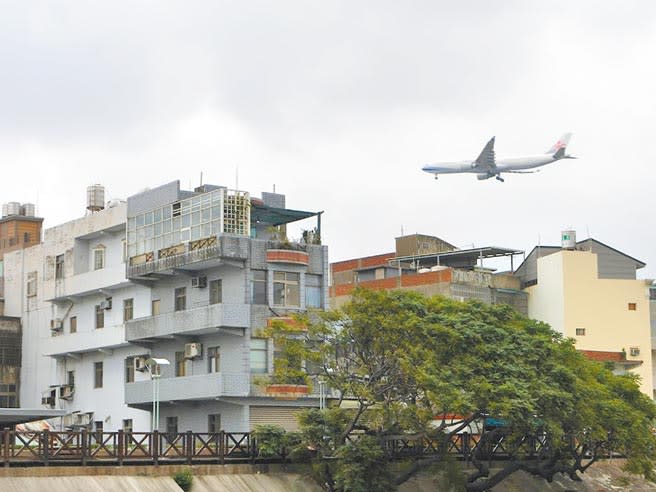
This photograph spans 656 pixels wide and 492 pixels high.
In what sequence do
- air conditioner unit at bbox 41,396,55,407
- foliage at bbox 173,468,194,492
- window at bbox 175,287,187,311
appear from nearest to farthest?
foliage at bbox 173,468,194,492
window at bbox 175,287,187,311
air conditioner unit at bbox 41,396,55,407

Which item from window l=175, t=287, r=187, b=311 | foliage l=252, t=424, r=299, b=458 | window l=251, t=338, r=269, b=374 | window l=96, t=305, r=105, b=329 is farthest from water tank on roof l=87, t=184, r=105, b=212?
foliage l=252, t=424, r=299, b=458

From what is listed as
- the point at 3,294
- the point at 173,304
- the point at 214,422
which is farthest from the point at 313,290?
the point at 3,294

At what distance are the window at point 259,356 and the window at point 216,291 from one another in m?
2.71

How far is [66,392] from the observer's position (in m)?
64.4

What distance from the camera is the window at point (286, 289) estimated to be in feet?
180

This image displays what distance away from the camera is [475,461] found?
1885 inches

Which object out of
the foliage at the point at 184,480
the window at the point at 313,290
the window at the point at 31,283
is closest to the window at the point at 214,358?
the window at the point at 313,290

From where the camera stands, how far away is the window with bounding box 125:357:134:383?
60.4 m

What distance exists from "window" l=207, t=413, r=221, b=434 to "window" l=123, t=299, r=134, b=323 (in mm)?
8563

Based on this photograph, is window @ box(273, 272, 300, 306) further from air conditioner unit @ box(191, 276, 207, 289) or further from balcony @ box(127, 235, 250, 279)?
air conditioner unit @ box(191, 276, 207, 289)

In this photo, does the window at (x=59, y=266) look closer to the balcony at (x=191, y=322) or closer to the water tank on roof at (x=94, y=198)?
the water tank on roof at (x=94, y=198)

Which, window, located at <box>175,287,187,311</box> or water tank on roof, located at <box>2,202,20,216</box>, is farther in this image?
water tank on roof, located at <box>2,202,20,216</box>

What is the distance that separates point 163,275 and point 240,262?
528 centimetres

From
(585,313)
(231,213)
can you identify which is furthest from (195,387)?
(585,313)
